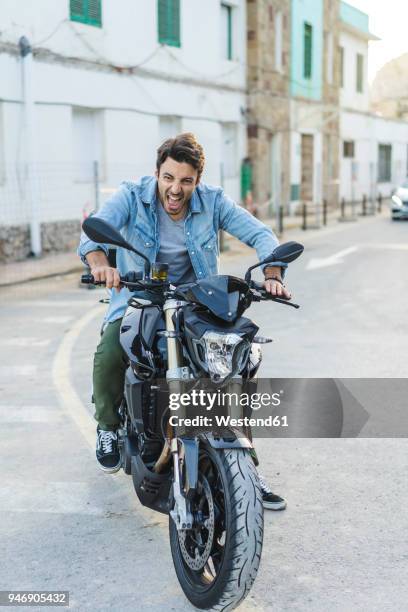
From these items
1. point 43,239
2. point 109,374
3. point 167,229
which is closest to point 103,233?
point 167,229

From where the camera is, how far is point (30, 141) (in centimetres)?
1650

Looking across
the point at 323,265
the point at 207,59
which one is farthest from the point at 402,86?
the point at 323,265

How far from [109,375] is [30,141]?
13101 millimetres

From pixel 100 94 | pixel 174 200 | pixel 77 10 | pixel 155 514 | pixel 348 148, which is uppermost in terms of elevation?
pixel 77 10

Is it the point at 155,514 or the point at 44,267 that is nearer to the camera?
the point at 155,514

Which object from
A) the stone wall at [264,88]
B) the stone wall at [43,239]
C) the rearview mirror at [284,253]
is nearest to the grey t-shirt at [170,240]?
the rearview mirror at [284,253]

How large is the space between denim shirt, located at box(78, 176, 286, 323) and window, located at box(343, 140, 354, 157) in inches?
1392

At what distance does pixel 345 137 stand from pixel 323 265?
24232 mm

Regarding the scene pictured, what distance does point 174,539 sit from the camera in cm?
358

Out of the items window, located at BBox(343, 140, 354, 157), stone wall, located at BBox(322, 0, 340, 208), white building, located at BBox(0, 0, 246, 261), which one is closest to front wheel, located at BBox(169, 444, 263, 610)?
white building, located at BBox(0, 0, 246, 261)

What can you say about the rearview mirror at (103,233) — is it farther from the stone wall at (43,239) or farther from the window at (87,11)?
the window at (87,11)

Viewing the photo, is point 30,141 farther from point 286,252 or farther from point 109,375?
point 286,252

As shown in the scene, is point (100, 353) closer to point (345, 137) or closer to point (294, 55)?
point (294, 55)

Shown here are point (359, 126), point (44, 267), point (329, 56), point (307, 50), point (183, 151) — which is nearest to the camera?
point (183, 151)
